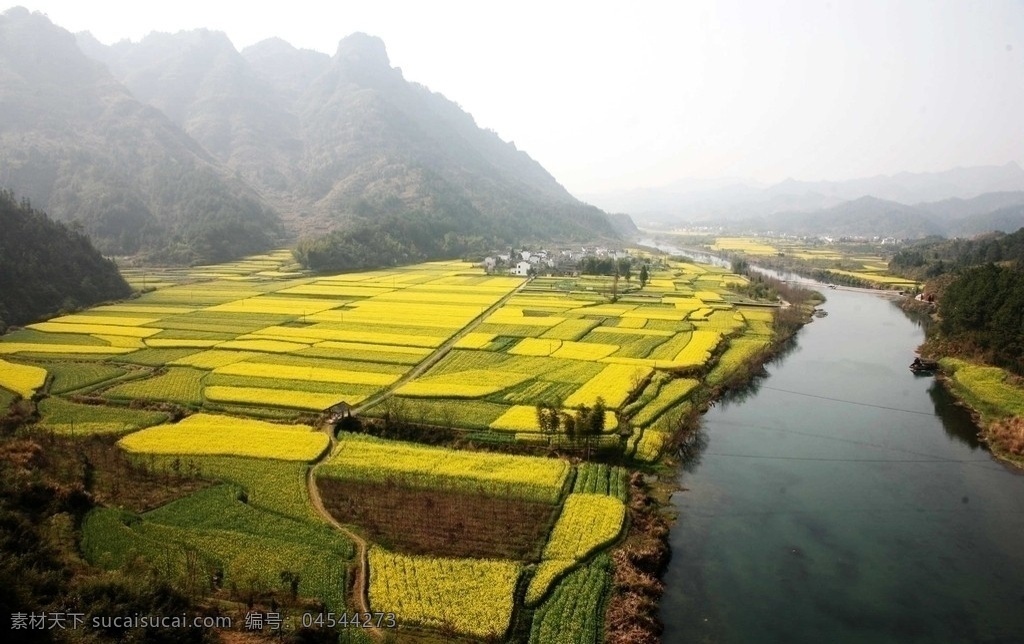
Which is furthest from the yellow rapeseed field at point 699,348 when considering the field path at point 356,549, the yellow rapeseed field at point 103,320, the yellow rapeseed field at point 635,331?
the yellow rapeseed field at point 103,320

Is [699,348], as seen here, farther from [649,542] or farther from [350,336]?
[350,336]

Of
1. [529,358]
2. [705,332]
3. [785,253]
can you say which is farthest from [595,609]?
[785,253]

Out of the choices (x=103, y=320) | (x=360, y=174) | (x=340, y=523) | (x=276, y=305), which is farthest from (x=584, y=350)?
(x=360, y=174)

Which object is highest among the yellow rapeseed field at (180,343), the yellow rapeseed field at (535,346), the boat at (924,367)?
the yellow rapeseed field at (180,343)

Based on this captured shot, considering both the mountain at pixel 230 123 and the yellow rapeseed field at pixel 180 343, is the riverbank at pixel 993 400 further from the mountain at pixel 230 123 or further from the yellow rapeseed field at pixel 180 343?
the mountain at pixel 230 123

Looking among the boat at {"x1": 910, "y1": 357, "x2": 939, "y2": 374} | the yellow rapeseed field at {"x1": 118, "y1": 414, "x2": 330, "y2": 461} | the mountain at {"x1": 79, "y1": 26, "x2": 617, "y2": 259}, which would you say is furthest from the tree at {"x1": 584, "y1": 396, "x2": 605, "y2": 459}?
the mountain at {"x1": 79, "y1": 26, "x2": 617, "y2": 259}

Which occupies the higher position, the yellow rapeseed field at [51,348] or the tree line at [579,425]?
the yellow rapeseed field at [51,348]

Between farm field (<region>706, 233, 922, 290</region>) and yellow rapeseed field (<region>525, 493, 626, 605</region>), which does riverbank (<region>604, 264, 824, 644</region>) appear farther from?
farm field (<region>706, 233, 922, 290</region>)

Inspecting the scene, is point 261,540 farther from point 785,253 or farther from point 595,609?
point 785,253
